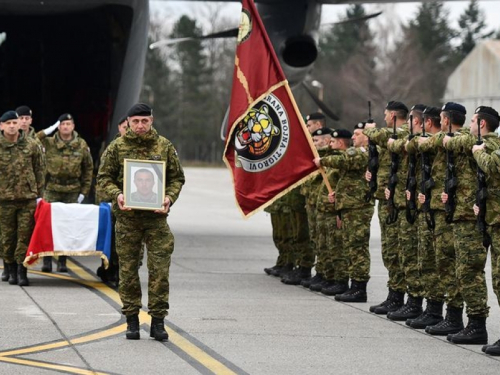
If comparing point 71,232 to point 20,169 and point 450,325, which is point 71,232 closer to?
point 20,169

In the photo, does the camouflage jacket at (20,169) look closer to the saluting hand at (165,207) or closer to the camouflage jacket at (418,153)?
the saluting hand at (165,207)

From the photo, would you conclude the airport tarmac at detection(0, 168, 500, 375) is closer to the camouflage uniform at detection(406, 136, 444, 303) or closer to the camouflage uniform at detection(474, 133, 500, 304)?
the camouflage uniform at detection(406, 136, 444, 303)

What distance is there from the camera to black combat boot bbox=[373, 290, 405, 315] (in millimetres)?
9422

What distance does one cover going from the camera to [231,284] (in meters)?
11.3

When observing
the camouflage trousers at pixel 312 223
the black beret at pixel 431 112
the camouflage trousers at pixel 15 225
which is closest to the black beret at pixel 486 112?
the black beret at pixel 431 112

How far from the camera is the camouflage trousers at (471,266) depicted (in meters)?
7.84

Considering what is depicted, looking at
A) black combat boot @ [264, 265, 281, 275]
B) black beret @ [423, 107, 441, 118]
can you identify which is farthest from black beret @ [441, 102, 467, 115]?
black combat boot @ [264, 265, 281, 275]

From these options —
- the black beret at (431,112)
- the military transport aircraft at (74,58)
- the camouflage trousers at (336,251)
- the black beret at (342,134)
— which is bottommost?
the camouflage trousers at (336,251)

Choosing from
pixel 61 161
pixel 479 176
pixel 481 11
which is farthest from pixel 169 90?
pixel 479 176

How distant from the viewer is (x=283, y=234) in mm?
12062

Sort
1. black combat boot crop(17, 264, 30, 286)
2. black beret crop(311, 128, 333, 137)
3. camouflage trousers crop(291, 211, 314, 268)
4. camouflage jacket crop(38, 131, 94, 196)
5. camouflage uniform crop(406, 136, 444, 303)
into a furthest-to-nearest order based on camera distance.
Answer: camouflage jacket crop(38, 131, 94, 196)
camouflage trousers crop(291, 211, 314, 268)
black beret crop(311, 128, 333, 137)
black combat boot crop(17, 264, 30, 286)
camouflage uniform crop(406, 136, 444, 303)

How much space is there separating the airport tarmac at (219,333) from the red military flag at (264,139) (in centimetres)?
102

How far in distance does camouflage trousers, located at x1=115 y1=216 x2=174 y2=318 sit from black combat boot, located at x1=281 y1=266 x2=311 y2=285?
370 centimetres

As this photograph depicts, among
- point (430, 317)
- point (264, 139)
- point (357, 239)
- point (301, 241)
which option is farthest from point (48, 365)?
point (301, 241)
